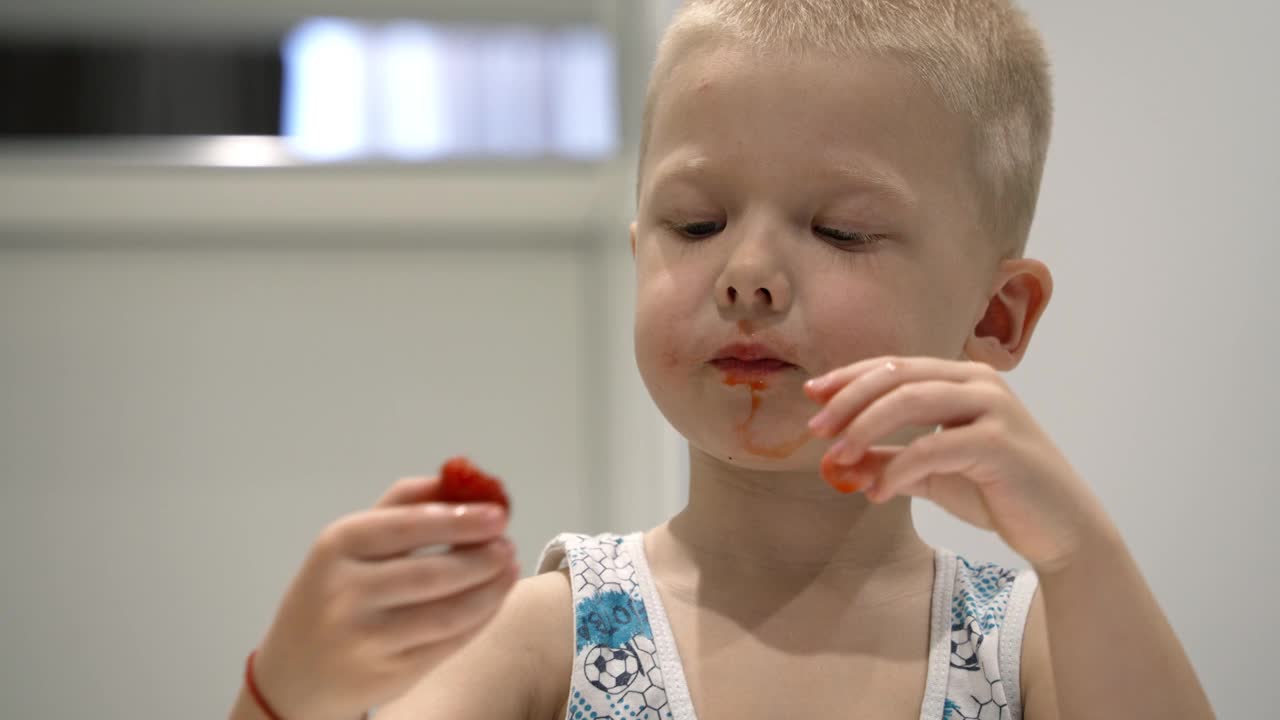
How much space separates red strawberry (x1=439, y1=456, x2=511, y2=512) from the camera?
0.50 metres

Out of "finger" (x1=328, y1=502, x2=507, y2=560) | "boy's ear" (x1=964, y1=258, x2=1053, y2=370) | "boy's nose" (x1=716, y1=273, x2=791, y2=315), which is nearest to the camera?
"finger" (x1=328, y1=502, x2=507, y2=560)

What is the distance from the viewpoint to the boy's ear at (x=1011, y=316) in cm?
72

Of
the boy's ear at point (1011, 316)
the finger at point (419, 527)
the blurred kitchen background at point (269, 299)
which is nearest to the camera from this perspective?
the finger at point (419, 527)

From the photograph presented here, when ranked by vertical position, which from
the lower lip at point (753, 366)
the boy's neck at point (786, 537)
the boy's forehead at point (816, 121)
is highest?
the boy's forehead at point (816, 121)

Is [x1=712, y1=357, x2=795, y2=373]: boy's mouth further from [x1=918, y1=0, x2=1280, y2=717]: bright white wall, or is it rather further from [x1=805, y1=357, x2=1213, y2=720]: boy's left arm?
[x1=918, y1=0, x2=1280, y2=717]: bright white wall

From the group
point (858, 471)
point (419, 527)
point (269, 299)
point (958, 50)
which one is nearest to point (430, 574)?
point (419, 527)

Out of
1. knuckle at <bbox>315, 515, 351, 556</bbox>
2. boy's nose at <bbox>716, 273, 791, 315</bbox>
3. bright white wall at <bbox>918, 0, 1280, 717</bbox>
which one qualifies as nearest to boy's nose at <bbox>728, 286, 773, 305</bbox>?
boy's nose at <bbox>716, 273, 791, 315</bbox>

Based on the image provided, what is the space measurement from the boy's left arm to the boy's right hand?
0.48ft

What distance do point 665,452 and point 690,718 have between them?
636 mm

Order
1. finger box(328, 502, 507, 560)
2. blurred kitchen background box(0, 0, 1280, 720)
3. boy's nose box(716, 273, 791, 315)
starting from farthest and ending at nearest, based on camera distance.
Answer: blurred kitchen background box(0, 0, 1280, 720) < boy's nose box(716, 273, 791, 315) < finger box(328, 502, 507, 560)

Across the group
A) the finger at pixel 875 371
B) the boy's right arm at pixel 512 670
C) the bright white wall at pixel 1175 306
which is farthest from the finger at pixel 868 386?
the bright white wall at pixel 1175 306

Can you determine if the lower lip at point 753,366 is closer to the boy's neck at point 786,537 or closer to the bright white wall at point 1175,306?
the boy's neck at point 786,537

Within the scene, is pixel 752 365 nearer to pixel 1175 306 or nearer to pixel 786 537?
pixel 786 537

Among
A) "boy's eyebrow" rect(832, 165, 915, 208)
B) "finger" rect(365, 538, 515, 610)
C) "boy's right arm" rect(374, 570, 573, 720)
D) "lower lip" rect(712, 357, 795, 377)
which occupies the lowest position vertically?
"boy's right arm" rect(374, 570, 573, 720)
